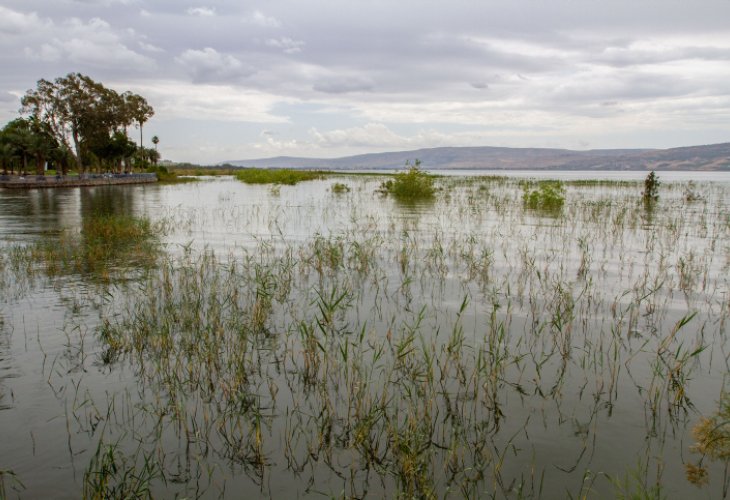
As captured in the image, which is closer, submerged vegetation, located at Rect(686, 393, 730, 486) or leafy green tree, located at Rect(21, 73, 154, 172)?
submerged vegetation, located at Rect(686, 393, 730, 486)

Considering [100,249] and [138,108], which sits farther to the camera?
[138,108]

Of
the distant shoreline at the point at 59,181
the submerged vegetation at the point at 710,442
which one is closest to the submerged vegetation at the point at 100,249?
the submerged vegetation at the point at 710,442

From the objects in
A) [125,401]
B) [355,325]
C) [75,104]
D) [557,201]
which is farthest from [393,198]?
[75,104]

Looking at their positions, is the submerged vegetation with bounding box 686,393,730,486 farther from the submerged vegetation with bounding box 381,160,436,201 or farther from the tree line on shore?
the tree line on shore

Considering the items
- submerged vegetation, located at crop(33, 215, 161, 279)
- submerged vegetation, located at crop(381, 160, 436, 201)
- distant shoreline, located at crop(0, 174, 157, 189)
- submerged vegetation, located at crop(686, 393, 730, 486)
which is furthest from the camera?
distant shoreline, located at crop(0, 174, 157, 189)

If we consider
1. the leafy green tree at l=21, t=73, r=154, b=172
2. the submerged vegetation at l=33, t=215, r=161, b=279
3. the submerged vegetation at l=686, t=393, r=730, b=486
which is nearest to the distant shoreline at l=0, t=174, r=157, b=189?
the leafy green tree at l=21, t=73, r=154, b=172

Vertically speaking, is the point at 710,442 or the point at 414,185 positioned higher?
the point at 414,185

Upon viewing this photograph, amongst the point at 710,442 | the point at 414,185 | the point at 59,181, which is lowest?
the point at 710,442

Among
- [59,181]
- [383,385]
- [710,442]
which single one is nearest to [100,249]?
[383,385]

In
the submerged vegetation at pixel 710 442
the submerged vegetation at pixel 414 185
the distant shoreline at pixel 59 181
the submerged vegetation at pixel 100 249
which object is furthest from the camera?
the distant shoreline at pixel 59 181

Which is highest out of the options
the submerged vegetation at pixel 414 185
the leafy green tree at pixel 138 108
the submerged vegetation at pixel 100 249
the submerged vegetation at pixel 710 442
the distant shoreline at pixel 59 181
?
the leafy green tree at pixel 138 108

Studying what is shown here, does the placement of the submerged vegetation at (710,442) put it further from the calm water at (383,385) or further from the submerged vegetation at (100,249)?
the submerged vegetation at (100,249)

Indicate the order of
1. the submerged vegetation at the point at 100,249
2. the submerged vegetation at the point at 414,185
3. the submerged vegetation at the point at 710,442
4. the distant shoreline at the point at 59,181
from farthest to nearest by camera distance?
the distant shoreline at the point at 59,181
the submerged vegetation at the point at 414,185
the submerged vegetation at the point at 100,249
the submerged vegetation at the point at 710,442

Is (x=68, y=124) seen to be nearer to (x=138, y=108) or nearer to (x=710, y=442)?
(x=138, y=108)
